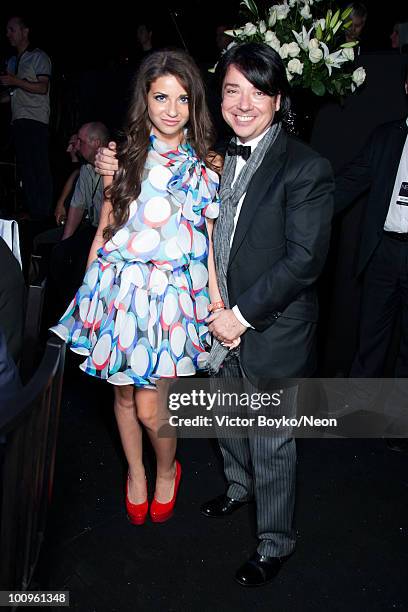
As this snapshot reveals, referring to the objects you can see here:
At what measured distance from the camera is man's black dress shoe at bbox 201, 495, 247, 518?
2.40 meters

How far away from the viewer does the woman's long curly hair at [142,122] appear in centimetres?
201

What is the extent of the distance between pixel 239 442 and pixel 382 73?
5.84 ft

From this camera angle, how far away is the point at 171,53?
2016 mm

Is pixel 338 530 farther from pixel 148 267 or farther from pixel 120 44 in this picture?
pixel 120 44

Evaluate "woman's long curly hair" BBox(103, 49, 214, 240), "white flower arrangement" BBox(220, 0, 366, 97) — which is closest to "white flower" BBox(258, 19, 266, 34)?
"white flower arrangement" BBox(220, 0, 366, 97)

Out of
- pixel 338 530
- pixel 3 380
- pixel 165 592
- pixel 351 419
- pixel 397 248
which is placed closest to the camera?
pixel 3 380

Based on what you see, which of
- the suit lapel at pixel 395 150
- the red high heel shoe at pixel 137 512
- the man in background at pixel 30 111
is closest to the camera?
the red high heel shoe at pixel 137 512

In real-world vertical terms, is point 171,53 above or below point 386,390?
above

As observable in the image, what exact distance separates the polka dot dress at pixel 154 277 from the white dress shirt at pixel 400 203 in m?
1.00

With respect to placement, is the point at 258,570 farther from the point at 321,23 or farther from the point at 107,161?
the point at 321,23

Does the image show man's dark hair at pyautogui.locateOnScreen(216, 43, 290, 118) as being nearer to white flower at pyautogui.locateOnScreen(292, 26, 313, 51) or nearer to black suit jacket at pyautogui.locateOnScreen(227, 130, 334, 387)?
black suit jacket at pyautogui.locateOnScreen(227, 130, 334, 387)

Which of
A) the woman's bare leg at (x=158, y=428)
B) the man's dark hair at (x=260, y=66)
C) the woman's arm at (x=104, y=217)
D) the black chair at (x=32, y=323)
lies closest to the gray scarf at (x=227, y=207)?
the man's dark hair at (x=260, y=66)

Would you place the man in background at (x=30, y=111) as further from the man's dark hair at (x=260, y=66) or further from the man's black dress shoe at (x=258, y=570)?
the man's black dress shoe at (x=258, y=570)

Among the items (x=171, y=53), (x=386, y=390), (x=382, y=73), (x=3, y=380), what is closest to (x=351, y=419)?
(x=386, y=390)
